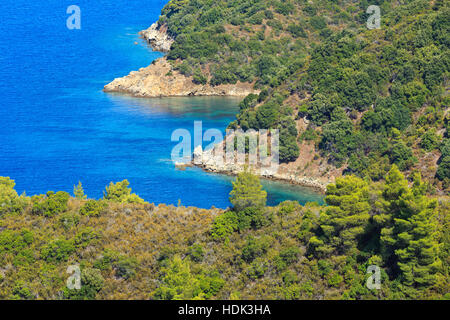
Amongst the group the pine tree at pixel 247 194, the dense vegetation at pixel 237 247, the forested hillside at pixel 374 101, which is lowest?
the dense vegetation at pixel 237 247

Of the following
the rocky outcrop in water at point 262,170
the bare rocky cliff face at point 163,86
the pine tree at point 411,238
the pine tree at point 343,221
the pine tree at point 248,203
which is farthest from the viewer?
the bare rocky cliff face at point 163,86

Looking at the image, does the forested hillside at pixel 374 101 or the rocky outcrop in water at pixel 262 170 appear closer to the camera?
the forested hillside at pixel 374 101

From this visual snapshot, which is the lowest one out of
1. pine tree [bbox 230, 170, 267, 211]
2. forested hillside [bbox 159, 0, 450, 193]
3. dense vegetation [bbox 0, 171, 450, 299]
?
dense vegetation [bbox 0, 171, 450, 299]

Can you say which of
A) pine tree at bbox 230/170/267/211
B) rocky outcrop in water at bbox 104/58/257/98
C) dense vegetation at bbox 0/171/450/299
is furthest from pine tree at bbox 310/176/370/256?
rocky outcrop in water at bbox 104/58/257/98

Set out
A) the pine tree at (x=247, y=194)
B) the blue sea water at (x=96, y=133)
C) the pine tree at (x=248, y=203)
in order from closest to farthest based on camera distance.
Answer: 1. the pine tree at (x=248, y=203)
2. the pine tree at (x=247, y=194)
3. the blue sea water at (x=96, y=133)

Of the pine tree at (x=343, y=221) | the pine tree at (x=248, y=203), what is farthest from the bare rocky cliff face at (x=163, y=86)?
the pine tree at (x=343, y=221)

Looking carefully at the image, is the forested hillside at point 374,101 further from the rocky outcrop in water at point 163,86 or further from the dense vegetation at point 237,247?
the dense vegetation at point 237,247

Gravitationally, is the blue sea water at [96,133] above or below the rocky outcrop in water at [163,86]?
below

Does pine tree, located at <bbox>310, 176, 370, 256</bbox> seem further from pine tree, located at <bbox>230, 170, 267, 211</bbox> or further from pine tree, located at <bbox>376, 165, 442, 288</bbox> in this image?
pine tree, located at <bbox>230, 170, 267, 211</bbox>
